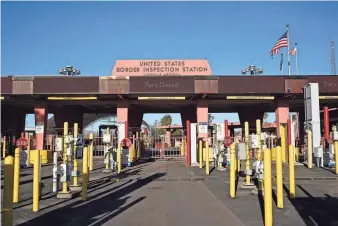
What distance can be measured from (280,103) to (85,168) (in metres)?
18.0

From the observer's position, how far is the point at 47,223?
7.17m

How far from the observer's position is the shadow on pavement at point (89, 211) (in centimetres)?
729

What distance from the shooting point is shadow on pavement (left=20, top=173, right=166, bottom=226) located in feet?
23.9

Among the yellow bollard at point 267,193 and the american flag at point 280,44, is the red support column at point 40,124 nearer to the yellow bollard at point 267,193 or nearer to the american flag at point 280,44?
the american flag at point 280,44

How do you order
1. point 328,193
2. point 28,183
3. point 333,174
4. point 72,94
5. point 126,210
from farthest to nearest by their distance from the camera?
point 72,94
point 333,174
point 28,183
point 328,193
point 126,210

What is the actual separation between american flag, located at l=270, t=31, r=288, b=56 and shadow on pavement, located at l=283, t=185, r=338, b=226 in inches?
769

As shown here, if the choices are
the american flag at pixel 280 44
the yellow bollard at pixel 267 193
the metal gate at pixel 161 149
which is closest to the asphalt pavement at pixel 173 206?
the yellow bollard at pixel 267 193

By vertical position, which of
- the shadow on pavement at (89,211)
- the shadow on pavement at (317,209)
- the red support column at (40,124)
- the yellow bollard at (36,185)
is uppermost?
the red support column at (40,124)

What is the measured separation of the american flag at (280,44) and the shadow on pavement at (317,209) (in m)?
19.5

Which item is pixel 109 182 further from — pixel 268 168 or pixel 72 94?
pixel 72 94

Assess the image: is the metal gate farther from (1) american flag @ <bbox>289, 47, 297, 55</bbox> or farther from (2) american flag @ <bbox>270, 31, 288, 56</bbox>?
(1) american flag @ <bbox>289, 47, 297, 55</bbox>

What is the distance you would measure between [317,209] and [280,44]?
2174 centimetres

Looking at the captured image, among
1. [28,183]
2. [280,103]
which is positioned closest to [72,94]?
[28,183]

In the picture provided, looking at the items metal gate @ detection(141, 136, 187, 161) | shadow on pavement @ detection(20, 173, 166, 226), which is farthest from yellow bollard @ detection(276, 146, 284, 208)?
metal gate @ detection(141, 136, 187, 161)
